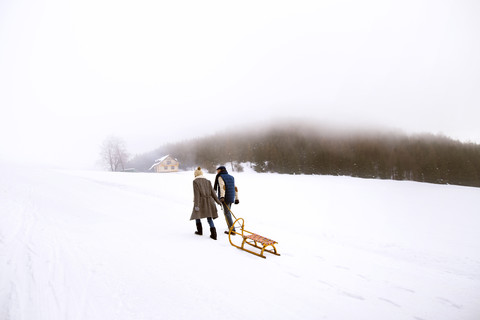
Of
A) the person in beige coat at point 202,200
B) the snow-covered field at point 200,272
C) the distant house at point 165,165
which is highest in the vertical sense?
the distant house at point 165,165

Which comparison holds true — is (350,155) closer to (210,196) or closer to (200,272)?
(210,196)

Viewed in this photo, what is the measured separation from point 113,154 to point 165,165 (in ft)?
39.8

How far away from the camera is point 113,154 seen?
48.2 metres

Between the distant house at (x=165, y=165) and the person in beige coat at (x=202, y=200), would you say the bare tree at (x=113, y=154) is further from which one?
the person in beige coat at (x=202, y=200)

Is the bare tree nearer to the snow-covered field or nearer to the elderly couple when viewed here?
the snow-covered field

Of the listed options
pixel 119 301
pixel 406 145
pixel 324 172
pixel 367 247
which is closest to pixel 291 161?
pixel 324 172

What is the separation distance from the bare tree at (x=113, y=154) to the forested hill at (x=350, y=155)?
56.8 ft

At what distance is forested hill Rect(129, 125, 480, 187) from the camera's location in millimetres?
39531

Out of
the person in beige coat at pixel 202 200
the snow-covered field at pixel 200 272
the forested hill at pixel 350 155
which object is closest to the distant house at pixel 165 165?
the forested hill at pixel 350 155

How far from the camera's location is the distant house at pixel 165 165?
174ft

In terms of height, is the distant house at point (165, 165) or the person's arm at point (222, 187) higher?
the distant house at point (165, 165)

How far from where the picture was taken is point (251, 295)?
156 inches

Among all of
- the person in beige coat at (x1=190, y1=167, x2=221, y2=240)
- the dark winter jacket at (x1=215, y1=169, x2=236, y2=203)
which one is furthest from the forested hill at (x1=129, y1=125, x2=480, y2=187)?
the person in beige coat at (x1=190, y1=167, x2=221, y2=240)

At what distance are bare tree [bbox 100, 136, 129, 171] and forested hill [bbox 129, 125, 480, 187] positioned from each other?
17.3 metres
